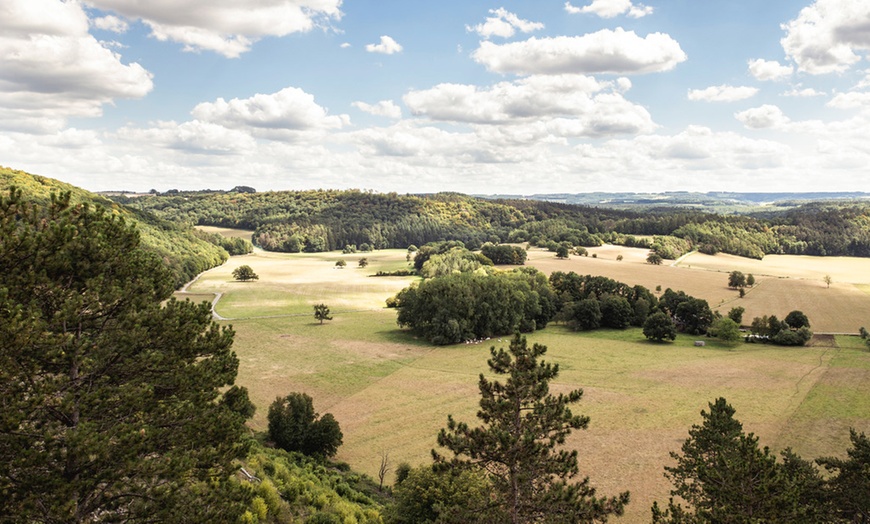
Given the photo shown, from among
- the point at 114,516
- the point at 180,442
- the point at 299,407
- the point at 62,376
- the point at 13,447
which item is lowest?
the point at 299,407

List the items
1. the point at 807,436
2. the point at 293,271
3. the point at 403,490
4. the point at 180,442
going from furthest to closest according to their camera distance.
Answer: the point at 293,271 < the point at 807,436 < the point at 403,490 < the point at 180,442

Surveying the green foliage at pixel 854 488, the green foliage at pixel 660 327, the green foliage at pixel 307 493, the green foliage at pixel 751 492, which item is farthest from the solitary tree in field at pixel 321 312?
the green foliage at pixel 854 488

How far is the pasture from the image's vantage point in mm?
40938

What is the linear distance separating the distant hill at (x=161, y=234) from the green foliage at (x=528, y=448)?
94.1m

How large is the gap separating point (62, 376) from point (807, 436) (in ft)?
174

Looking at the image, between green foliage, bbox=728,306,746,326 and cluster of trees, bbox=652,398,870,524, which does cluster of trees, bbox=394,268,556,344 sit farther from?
cluster of trees, bbox=652,398,870,524

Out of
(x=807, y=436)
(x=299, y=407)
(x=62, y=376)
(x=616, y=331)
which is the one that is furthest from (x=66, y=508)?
(x=616, y=331)

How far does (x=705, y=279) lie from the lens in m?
123

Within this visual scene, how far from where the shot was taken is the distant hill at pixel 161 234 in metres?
108

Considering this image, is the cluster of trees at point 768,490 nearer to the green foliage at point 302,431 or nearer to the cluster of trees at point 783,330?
the green foliage at point 302,431

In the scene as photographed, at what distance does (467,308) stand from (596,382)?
91.7 feet

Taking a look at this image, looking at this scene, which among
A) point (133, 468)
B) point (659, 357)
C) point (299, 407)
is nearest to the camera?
point (133, 468)

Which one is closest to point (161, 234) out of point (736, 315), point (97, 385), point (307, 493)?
point (307, 493)

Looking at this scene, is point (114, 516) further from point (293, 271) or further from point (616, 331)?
point (293, 271)
